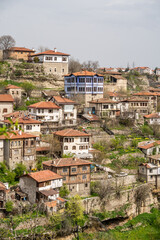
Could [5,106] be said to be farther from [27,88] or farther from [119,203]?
[119,203]

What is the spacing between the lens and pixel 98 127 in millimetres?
48281

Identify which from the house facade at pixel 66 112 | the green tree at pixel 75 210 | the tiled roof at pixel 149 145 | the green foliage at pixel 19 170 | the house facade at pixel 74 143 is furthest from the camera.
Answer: the house facade at pixel 66 112

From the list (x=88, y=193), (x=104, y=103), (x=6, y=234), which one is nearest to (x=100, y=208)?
(x=88, y=193)

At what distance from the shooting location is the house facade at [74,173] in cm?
3309

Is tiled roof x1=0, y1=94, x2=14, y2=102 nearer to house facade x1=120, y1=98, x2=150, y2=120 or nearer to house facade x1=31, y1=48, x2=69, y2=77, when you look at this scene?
house facade x1=120, y1=98, x2=150, y2=120

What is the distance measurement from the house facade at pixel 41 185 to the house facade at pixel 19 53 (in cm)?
4165

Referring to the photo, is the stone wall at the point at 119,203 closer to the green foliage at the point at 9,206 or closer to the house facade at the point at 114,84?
the green foliage at the point at 9,206

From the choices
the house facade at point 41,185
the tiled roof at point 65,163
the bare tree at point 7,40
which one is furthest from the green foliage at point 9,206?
the bare tree at point 7,40

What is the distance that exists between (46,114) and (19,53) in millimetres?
28725

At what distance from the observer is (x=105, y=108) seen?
5194cm

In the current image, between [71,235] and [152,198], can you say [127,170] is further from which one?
[71,235]

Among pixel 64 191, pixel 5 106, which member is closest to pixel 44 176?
pixel 64 191

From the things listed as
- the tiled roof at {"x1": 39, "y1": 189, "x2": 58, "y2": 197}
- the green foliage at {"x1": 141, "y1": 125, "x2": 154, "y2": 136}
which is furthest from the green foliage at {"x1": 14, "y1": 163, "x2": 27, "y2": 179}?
the green foliage at {"x1": 141, "y1": 125, "x2": 154, "y2": 136}

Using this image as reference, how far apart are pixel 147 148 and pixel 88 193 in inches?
495
